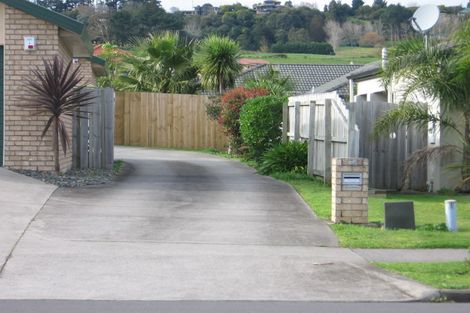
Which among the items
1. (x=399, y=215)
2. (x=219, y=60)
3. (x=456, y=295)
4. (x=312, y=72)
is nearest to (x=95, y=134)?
(x=399, y=215)

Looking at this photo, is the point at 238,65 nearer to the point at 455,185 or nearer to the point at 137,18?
the point at 455,185

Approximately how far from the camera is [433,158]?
682 inches

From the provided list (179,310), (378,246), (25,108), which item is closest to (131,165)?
(25,108)

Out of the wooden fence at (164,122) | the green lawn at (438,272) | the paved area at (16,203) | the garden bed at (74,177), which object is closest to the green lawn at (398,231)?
the green lawn at (438,272)

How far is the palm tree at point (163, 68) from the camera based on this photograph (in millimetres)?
36594

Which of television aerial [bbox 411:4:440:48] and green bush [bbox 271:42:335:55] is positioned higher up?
green bush [bbox 271:42:335:55]

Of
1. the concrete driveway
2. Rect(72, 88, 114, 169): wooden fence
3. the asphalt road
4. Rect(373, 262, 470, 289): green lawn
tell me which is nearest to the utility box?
the concrete driveway

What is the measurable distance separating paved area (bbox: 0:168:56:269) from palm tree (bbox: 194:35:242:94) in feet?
57.4

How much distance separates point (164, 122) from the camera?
113 feet

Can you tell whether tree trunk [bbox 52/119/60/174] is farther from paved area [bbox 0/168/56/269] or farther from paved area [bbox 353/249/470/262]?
paved area [bbox 353/249/470/262]

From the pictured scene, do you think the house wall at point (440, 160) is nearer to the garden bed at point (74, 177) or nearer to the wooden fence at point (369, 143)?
the wooden fence at point (369, 143)

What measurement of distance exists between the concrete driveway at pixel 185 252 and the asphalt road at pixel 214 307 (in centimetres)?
23

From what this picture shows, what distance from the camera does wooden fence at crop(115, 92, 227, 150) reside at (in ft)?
112

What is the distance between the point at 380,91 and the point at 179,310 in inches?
639
